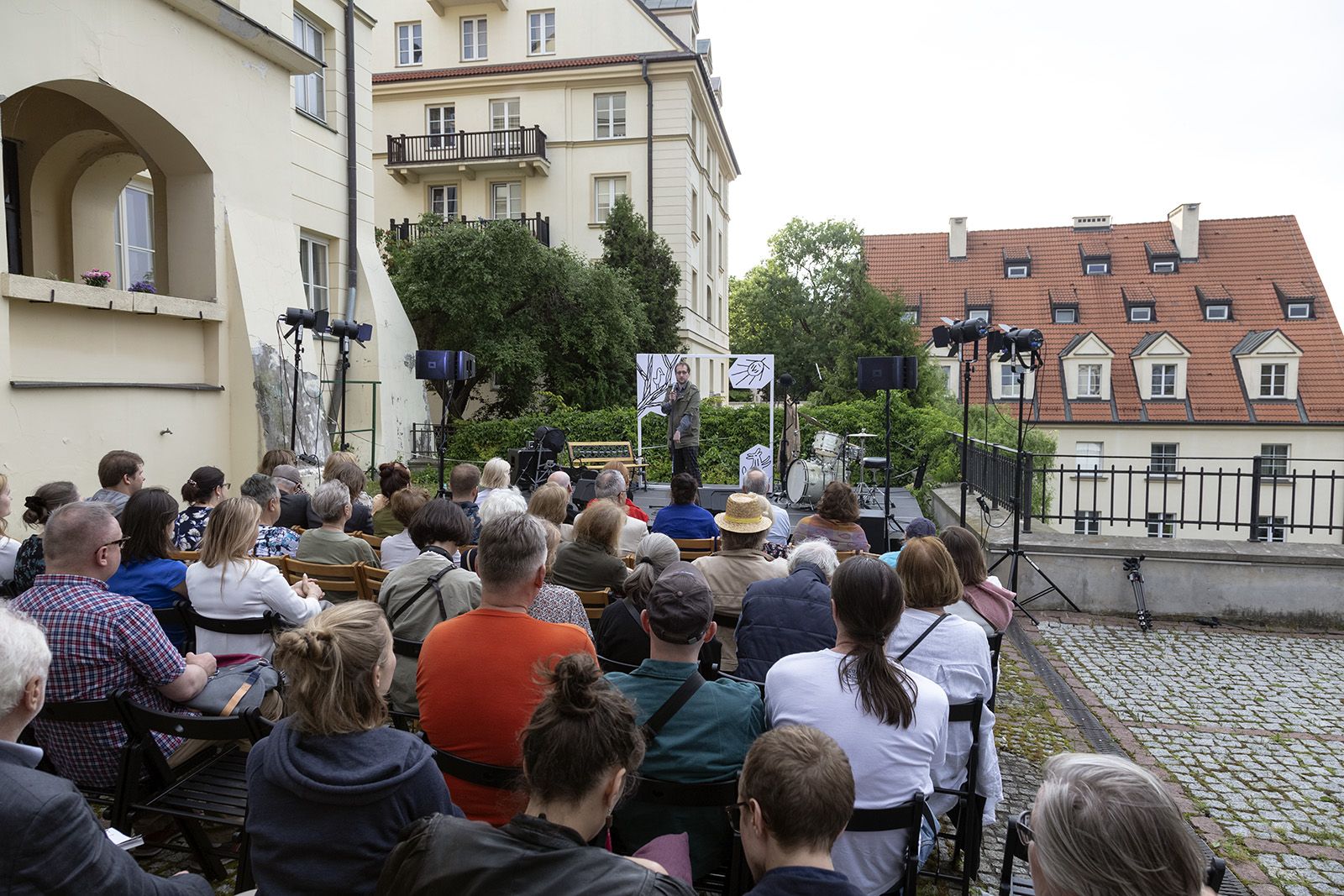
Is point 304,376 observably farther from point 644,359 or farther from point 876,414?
point 876,414

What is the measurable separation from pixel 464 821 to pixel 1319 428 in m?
36.1

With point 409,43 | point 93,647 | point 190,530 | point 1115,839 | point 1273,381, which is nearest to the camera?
point 1115,839

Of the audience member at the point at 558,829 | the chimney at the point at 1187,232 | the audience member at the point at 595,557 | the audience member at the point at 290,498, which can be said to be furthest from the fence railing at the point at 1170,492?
the chimney at the point at 1187,232

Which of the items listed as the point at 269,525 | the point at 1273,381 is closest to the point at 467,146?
the point at 269,525

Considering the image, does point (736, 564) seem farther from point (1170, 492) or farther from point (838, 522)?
point (1170, 492)

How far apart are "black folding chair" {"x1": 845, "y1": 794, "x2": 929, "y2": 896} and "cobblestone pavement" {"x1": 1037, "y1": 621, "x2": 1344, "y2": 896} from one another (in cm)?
202

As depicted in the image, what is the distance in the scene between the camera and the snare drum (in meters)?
13.1

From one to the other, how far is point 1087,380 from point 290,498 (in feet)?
103

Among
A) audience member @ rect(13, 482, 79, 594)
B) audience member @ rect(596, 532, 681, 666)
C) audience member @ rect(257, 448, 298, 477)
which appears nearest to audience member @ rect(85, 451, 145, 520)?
audience member @ rect(13, 482, 79, 594)

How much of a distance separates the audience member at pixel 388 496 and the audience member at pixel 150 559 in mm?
2020

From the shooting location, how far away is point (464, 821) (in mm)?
1527

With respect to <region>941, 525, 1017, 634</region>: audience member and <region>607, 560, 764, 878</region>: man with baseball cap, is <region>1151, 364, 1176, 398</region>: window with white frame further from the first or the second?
<region>607, 560, 764, 878</region>: man with baseball cap

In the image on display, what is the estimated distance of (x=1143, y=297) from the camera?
33375 millimetres

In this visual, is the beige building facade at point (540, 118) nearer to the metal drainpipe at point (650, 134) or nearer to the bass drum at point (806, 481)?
the metal drainpipe at point (650, 134)
